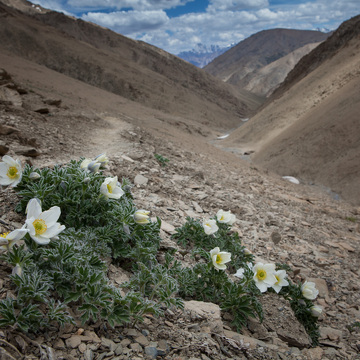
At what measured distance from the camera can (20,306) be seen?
4.94 ft

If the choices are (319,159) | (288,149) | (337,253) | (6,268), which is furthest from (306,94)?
(6,268)

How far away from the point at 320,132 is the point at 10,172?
11.6 m

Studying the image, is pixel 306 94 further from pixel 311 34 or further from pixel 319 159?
pixel 311 34

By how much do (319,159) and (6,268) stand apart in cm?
1076

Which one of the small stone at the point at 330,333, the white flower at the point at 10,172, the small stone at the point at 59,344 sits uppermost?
the white flower at the point at 10,172

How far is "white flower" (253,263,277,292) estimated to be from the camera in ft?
7.54

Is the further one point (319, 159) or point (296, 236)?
point (319, 159)

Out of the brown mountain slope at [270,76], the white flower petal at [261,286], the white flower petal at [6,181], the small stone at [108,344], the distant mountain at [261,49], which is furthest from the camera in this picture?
the distant mountain at [261,49]

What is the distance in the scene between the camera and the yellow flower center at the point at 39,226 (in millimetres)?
1661

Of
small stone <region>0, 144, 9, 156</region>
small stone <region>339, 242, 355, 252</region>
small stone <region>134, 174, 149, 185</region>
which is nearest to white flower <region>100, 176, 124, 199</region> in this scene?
small stone <region>134, 174, 149, 185</region>

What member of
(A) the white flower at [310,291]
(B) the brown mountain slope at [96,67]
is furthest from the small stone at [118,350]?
(B) the brown mountain slope at [96,67]

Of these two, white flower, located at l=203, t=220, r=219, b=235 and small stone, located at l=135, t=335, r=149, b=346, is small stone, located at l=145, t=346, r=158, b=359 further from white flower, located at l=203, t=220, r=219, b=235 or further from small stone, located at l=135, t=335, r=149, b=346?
white flower, located at l=203, t=220, r=219, b=235

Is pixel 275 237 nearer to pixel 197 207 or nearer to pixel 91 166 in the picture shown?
pixel 197 207

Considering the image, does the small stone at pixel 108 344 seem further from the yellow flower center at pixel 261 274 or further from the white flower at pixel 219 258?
the yellow flower center at pixel 261 274
